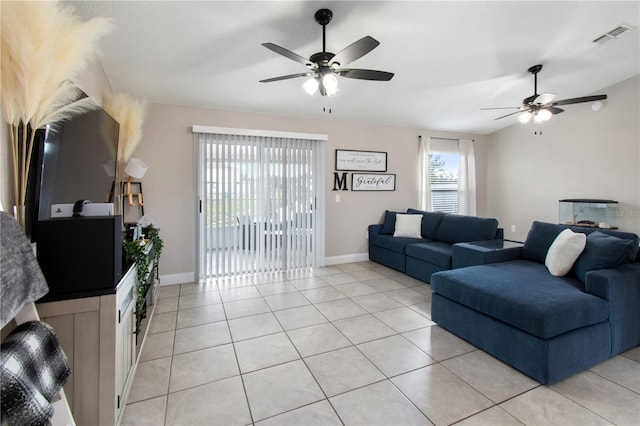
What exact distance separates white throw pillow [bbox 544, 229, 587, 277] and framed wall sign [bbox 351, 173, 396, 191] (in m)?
2.97

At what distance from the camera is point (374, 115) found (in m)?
4.81

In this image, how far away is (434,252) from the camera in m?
3.81

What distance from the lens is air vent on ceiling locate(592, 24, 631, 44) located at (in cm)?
297

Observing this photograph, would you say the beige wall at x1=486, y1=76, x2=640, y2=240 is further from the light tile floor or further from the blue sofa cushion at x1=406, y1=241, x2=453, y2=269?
the light tile floor

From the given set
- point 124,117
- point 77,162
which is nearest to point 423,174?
point 124,117

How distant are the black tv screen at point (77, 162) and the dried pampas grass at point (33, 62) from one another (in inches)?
4.2

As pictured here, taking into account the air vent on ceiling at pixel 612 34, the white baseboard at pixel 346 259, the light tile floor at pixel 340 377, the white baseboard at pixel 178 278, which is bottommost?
the light tile floor at pixel 340 377

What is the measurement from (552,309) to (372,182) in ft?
11.7

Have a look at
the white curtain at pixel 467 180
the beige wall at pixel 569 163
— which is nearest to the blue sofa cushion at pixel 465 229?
the white curtain at pixel 467 180

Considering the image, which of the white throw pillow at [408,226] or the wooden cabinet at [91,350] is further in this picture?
the white throw pillow at [408,226]

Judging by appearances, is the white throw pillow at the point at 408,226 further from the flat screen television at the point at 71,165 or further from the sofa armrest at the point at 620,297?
the flat screen television at the point at 71,165

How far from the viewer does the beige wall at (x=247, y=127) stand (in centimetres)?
385

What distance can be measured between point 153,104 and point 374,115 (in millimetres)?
3315

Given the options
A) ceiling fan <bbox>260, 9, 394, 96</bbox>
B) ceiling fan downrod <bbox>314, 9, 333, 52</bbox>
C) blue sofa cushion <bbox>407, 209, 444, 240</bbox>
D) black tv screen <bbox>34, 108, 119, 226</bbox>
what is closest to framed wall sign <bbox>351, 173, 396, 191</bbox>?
blue sofa cushion <bbox>407, 209, 444, 240</bbox>
